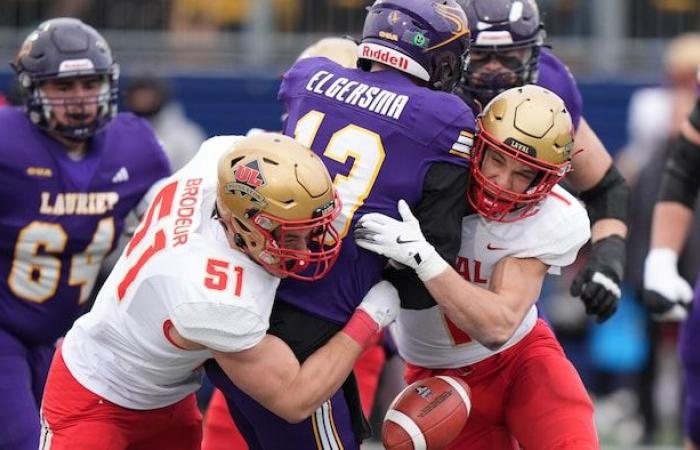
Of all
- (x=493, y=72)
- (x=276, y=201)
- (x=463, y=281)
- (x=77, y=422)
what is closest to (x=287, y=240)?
(x=276, y=201)

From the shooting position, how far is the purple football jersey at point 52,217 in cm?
560

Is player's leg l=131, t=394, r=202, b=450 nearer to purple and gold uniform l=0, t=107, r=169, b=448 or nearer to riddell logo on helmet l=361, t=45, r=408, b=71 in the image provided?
purple and gold uniform l=0, t=107, r=169, b=448

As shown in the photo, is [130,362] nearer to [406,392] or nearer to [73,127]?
[406,392]

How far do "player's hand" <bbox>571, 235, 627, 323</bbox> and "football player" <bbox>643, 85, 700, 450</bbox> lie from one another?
17.6 inches

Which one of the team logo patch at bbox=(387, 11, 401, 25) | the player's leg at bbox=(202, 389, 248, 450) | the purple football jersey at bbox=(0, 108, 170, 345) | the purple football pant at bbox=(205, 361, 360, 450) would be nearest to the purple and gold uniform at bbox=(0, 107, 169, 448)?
the purple football jersey at bbox=(0, 108, 170, 345)

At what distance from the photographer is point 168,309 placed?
14.5 feet

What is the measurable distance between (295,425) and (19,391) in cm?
118

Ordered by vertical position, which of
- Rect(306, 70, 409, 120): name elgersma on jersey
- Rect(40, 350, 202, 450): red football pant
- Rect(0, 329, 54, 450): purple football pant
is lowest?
Rect(0, 329, 54, 450): purple football pant

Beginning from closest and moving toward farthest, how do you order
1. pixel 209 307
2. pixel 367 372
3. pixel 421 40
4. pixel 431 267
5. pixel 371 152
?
pixel 209 307
pixel 431 267
pixel 371 152
pixel 421 40
pixel 367 372

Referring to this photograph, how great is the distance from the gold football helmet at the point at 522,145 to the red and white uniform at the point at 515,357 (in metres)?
0.11

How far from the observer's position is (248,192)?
14.2 ft

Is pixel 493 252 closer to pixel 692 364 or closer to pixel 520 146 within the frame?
pixel 520 146

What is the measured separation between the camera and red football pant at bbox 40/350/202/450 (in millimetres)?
4691

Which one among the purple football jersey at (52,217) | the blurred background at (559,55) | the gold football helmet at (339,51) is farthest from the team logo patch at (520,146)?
the blurred background at (559,55)
